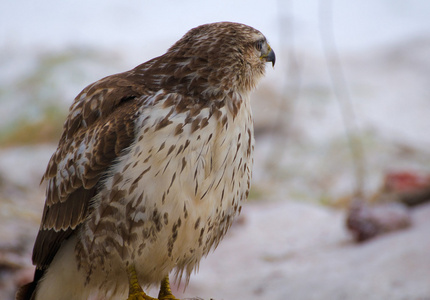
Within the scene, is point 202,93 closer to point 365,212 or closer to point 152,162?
point 152,162

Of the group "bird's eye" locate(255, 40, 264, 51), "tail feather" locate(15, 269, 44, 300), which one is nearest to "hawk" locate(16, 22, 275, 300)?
"bird's eye" locate(255, 40, 264, 51)

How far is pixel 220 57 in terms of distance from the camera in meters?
3.15

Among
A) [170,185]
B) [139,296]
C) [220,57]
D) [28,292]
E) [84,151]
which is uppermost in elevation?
[220,57]

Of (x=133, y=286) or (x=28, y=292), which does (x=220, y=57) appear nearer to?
(x=133, y=286)

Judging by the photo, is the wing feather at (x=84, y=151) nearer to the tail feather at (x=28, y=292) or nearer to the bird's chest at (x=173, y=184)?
the bird's chest at (x=173, y=184)

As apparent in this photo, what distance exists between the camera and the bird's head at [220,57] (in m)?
3.10

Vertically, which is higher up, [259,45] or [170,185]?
[259,45]

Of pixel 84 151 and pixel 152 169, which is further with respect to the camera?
pixel 84 151

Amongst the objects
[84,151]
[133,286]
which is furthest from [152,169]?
[133,286]

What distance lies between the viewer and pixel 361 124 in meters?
8.70

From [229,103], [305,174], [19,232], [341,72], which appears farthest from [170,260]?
[341,72]

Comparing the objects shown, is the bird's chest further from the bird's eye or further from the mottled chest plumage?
the bird's eye

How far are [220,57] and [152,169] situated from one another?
0.69 meters

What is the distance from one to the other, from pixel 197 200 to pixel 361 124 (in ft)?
20.0
